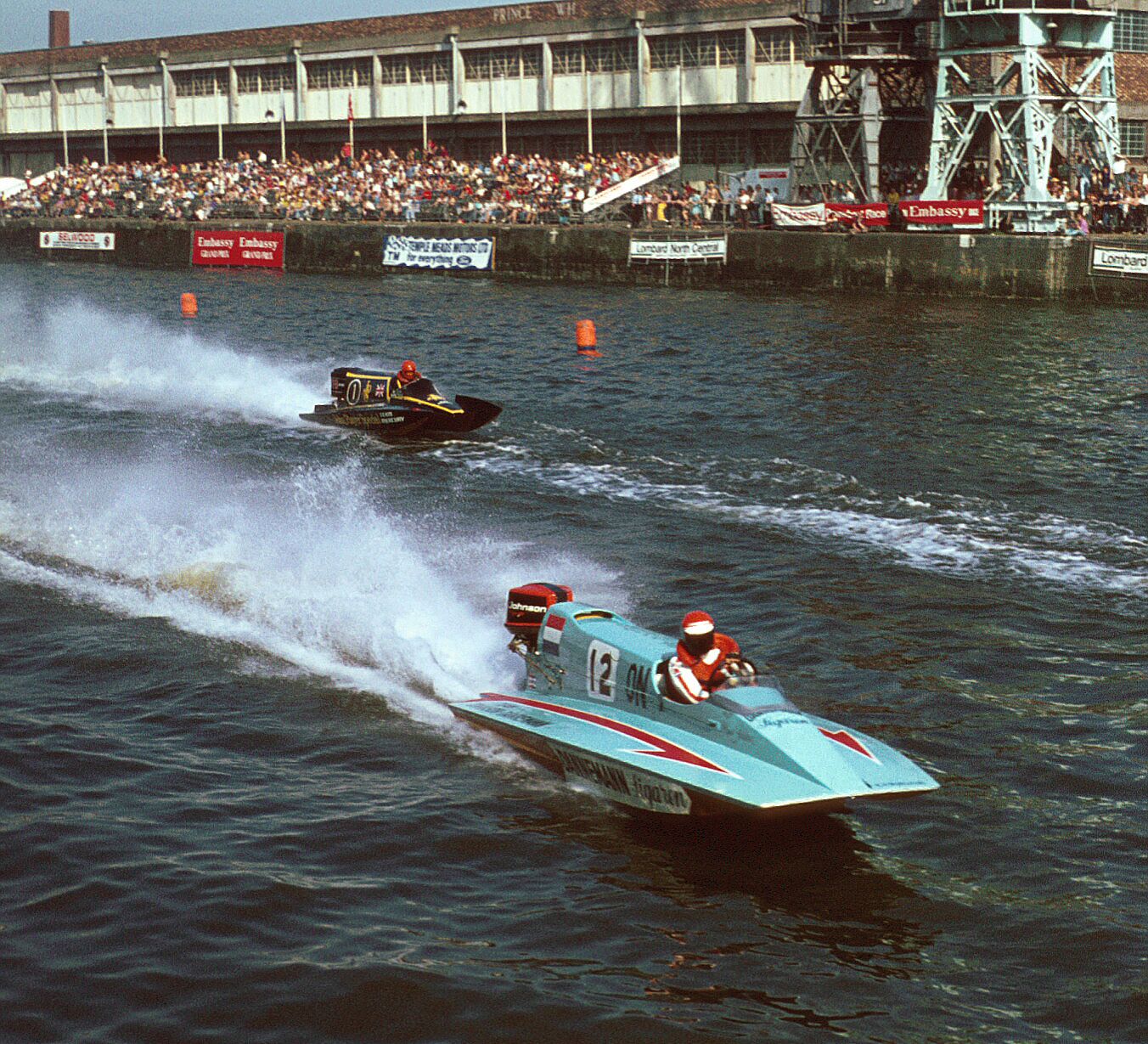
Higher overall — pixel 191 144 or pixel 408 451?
pixel 191 144

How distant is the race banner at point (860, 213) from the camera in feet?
159

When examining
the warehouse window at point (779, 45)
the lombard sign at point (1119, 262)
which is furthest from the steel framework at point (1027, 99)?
the warehouse window at point (779, 45)

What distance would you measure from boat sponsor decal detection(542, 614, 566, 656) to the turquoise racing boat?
11 mm

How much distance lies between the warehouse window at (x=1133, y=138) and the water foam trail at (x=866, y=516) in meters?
36.1

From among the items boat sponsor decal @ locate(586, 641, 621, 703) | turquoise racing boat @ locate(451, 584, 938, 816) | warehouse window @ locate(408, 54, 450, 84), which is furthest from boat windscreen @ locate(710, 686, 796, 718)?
warehouse window @ locate(408, 54, 450, 84)

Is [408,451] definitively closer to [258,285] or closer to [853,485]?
[853,485]

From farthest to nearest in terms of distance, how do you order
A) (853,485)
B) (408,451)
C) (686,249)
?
(686,249) → (408,451) → (853,485)

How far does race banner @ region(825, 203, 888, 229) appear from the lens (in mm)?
48469

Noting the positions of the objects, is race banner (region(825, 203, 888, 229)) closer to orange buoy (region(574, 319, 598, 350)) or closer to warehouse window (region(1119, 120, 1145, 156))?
warehouse window (region(1119, 120, 1145, 156))

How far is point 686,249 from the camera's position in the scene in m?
52.2

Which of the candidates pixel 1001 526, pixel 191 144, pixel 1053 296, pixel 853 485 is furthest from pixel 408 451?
pixel 191 144

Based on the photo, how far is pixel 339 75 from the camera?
7938 centimetres

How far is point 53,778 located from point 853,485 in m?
14.0

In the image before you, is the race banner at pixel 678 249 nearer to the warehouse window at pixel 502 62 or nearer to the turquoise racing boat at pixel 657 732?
the warehouse window at pixel 502 62
